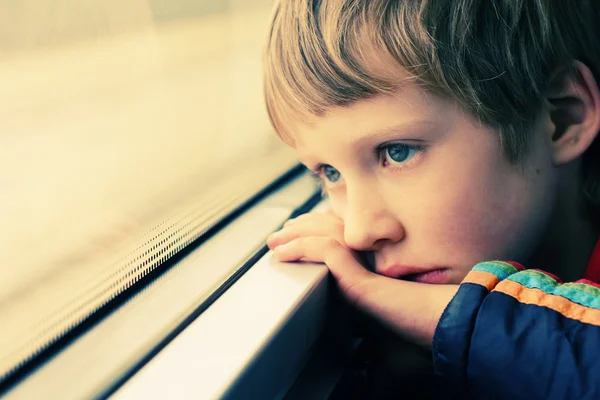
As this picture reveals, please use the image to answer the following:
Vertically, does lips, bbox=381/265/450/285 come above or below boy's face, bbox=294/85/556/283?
below

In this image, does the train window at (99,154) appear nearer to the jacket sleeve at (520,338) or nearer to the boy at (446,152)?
the boy at (446,152)

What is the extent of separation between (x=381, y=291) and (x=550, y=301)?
179 millimetres

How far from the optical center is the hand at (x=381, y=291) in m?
0.62

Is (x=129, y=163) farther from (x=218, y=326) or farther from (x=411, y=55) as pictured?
(x=411, y=55)

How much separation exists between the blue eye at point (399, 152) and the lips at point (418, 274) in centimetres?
13

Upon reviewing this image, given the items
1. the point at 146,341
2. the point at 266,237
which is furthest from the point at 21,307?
the point at 266,237

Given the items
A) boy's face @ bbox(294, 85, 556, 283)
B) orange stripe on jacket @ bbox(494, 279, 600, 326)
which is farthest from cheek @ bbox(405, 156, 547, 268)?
orange stripe on jacket @ bbox(494, 279, 600, 326)

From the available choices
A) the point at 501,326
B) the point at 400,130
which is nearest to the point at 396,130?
the point at 400,130

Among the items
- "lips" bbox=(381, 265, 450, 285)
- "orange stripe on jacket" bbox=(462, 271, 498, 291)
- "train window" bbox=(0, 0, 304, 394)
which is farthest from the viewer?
"lips" bbox=(381, 265, 450, 285)

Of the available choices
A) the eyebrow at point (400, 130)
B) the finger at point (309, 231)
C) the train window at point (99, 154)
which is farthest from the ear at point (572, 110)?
the train window at point (99, 154)

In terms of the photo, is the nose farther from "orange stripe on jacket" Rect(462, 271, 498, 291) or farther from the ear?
the ear

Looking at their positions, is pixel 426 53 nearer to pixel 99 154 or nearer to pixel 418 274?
pixel 418 274

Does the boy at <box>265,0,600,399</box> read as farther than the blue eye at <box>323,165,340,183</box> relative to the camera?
No

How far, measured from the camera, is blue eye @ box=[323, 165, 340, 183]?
751 mm
